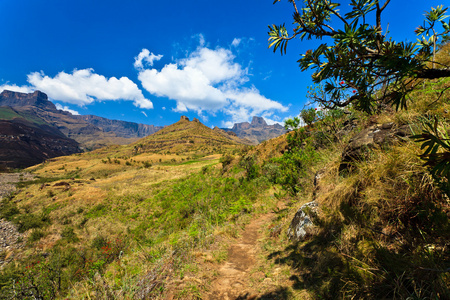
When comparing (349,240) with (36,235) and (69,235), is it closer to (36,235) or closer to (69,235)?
(69,235)

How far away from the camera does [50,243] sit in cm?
1468

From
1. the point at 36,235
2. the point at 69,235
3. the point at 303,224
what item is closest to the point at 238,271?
the point at 303,224

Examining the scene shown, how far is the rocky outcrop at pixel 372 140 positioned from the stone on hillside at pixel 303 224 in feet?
3.68

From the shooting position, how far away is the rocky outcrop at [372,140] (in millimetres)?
3405

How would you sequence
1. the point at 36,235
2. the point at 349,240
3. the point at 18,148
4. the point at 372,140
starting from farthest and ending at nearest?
the point at 18,148 < the point at 36,235 < the point at 372,140 < the point at 349,240

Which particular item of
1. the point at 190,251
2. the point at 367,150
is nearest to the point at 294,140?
the point at 367,150

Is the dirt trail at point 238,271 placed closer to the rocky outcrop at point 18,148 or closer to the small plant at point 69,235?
the small plant at point 69,235

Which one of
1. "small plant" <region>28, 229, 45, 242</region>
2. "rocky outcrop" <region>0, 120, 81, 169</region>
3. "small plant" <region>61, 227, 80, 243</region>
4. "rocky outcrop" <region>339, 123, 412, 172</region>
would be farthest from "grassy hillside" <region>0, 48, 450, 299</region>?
"rocky outcrop" <region>0, 120, 81, 169</region>

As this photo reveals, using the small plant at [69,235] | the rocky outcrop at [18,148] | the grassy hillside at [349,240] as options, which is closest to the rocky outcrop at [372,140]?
the grassy hillside at [349,240]

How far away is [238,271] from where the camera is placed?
402 centimetres

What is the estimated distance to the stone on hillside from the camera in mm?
3961

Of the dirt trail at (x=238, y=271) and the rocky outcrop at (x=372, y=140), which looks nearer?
the dirt trail at (x=238, y=271)

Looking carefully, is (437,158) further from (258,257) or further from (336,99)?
(258,257)

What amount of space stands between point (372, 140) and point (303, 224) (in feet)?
7.53
